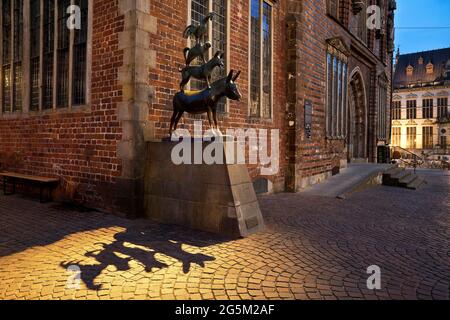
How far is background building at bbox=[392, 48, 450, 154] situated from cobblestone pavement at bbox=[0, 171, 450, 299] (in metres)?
54.3

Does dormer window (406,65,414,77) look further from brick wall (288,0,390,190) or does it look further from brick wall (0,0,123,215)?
brick wall (0,0,123,215)

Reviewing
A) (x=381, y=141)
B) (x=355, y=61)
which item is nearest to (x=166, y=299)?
(x=355, y=61)

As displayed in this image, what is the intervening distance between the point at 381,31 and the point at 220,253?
21092 millimetres

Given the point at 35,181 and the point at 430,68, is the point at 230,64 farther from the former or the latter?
the point at 430,68

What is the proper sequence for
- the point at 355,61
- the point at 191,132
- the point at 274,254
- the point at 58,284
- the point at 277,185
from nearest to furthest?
the point at 58,284 → the point at 274,254 → the point at 191,132 → the point at 277,185 → the point at 355,61

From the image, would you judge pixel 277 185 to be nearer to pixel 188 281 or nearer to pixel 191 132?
pixel 191 132

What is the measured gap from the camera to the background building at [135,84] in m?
6.13

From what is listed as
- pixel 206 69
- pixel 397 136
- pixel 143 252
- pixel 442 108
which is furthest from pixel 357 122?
pixel 397 136

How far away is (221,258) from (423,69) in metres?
61.9

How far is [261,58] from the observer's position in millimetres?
9172

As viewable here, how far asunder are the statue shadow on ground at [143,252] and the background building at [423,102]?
5651 cm

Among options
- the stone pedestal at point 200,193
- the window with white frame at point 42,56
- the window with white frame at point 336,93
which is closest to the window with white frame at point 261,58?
the window with white frame at point 336,93

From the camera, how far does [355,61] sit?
16891 millimetres

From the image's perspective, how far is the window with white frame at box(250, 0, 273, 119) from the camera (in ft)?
29.7
